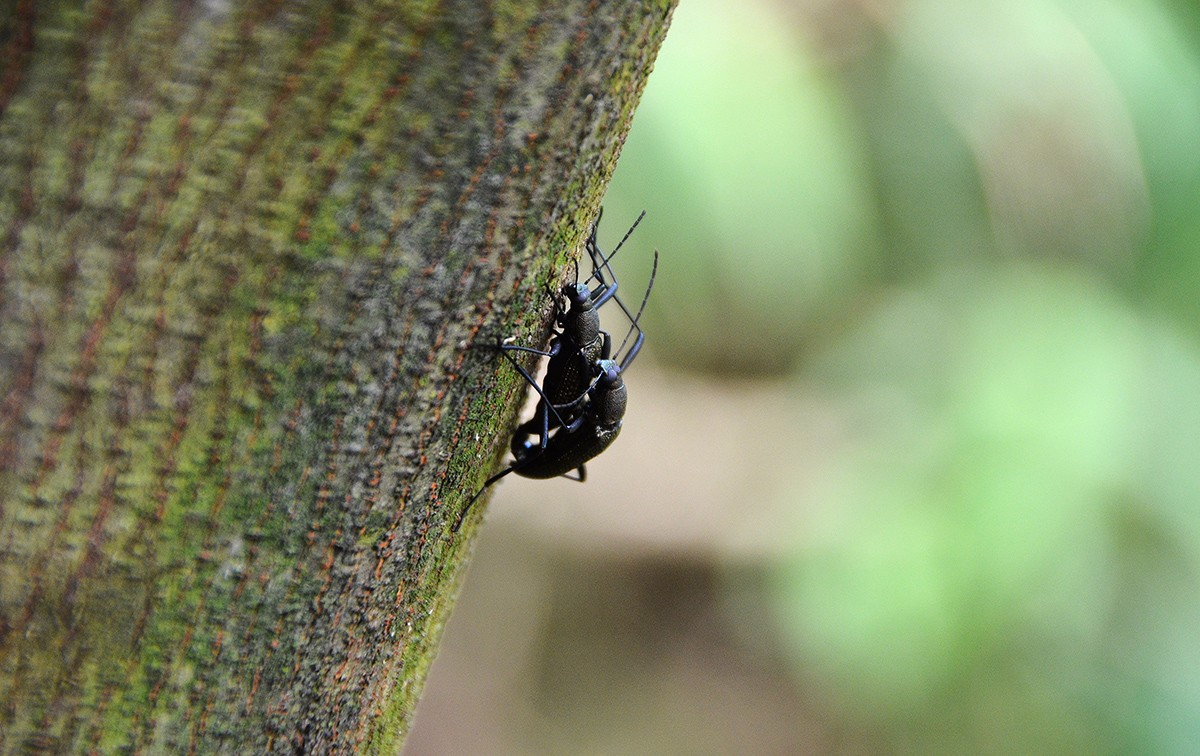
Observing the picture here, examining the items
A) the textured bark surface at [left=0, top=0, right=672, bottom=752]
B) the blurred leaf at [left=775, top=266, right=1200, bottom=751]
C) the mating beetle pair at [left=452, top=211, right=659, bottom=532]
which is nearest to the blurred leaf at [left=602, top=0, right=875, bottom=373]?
the blurred leaf at [left=775, top=266, right=1200, bottom=751]

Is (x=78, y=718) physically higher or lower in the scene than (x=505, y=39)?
lower

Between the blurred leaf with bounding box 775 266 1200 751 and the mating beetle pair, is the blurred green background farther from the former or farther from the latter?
the mating beetle pair

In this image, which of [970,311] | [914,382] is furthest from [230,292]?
[970,311]

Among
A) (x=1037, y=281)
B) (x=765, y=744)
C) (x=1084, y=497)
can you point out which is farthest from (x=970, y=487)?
(x=765, y=744)

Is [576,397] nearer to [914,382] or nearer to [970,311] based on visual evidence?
[914,382]

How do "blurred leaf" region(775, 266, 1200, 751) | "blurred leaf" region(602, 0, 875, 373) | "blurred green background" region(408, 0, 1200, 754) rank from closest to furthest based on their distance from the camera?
"blurred leaf" region(775, 266, 1200, 751)
"blurred green background" region(408, 0, 1200, 754)
"blurred leaf" region(602, 0, 875, 373)

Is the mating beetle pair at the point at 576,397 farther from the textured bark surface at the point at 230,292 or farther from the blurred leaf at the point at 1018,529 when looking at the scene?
the blurred leaf at the point at 1018,529

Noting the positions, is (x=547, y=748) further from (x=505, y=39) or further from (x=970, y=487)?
(x=505, y=39)

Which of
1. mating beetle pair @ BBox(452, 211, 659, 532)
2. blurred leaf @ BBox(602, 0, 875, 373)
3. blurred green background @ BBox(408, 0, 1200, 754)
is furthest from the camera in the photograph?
blurred leaf @ BBox(602, 0, 875, 373)

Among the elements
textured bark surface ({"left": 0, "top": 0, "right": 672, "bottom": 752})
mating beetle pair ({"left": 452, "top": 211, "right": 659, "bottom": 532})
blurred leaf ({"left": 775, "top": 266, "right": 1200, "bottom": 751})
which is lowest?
blurred leaf ({"left": 775, "top": 266, "right": 1200, "bottom": 751})
